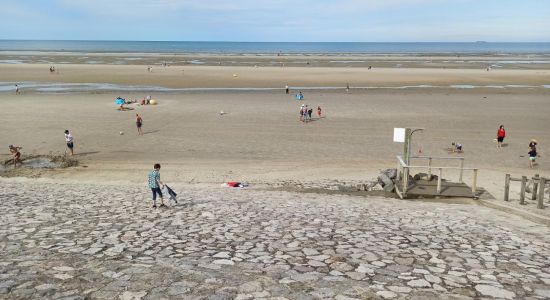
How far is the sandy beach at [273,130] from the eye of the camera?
77.5 feet

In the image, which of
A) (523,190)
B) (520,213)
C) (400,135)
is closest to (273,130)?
(400,135)

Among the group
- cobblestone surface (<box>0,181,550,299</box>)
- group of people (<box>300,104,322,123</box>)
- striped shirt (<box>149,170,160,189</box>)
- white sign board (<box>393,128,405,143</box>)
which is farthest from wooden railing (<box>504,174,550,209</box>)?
group of people (<box>300,104,322,123</box>)

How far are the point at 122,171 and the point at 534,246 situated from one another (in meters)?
18.9

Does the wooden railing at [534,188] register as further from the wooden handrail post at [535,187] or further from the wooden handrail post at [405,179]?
the wooden handrail post at [405,179]

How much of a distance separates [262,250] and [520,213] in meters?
9.76

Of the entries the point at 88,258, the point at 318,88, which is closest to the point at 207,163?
the point at 88,258

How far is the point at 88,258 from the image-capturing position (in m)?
9.19

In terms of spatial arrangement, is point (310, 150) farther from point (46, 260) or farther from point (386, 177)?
point (46, 260)

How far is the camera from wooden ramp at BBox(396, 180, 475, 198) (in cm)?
1758

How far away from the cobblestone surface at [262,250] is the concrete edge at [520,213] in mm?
500

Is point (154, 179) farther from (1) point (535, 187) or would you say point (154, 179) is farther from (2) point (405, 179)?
(1) point (535, 187)

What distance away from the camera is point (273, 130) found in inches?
1310

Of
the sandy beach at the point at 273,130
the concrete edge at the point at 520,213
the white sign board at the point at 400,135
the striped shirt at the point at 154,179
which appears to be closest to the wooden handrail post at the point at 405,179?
the white sign board at the point at 400,135

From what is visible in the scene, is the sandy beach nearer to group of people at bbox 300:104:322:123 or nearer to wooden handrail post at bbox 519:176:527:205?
group of people at bbox 300:104:322:123
